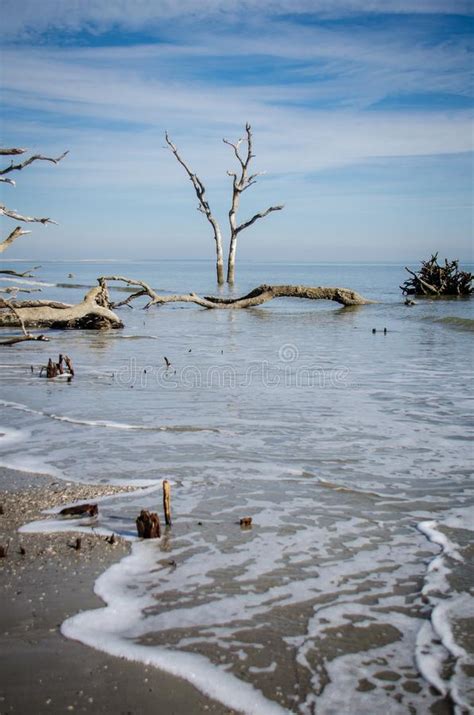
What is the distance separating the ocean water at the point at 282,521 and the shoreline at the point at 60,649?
11 cm

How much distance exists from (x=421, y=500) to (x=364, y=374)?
232 inches

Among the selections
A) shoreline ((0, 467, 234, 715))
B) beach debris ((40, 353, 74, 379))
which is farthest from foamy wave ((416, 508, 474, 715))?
beach debris ((40, 353, 74, 379))

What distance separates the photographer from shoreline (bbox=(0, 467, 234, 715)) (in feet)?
8.27

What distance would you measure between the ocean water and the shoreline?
4.1 inches

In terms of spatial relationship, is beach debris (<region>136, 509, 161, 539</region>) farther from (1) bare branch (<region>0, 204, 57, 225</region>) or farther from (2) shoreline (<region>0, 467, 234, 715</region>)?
(1) bare branch (<region>0, 204, 57, 225</region>)

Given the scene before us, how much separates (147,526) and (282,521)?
95cm

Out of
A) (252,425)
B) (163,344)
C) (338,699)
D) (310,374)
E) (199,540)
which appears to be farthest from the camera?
(163,344)

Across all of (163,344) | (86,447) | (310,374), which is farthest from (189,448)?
(163,344)

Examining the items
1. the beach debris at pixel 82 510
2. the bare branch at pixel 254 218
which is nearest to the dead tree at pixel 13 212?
the beach debris at pixel 82 510

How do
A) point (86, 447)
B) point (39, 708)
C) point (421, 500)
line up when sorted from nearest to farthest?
point (39, 708) → point (421, 500) → point (86, 447)

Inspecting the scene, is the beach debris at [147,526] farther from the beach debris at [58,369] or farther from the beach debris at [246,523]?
the beach debris at [58,369]

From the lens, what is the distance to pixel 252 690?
265 cm

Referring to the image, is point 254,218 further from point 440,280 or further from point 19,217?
point 19,217

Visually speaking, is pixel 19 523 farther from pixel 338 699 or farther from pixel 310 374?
pixel 310 374
